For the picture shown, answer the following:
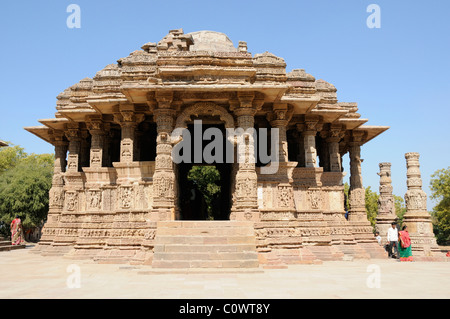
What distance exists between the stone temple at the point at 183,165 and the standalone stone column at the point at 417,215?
135cm

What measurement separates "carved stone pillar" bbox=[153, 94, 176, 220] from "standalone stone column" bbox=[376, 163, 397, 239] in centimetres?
1218

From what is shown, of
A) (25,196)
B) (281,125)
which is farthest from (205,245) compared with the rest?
(25,196)

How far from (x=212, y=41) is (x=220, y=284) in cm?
1269

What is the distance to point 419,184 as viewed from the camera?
13719 mm

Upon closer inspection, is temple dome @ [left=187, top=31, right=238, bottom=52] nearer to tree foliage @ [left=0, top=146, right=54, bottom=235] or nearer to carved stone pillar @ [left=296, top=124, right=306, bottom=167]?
carved stone pillar @ [left=296, top=124, right=306, bottom=167]

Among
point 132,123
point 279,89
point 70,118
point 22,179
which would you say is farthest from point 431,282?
point 22,179

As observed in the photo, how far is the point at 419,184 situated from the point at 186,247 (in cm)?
973

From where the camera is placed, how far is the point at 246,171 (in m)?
9.75

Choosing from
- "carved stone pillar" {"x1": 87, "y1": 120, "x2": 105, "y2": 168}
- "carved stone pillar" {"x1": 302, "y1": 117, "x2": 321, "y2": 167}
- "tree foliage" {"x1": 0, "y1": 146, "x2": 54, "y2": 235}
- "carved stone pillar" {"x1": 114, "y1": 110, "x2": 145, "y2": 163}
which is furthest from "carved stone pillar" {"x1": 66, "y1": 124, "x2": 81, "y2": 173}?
"tree foliage" {"x1": 0, "y1": 146, "x2": 54, "y2": 235}

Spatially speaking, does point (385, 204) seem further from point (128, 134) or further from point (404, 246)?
point (128, 134)

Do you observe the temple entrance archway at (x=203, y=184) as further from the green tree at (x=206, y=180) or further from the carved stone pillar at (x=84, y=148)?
the carved stone pillar at (x=84, y=148)

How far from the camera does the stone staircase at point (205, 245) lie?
310 inches

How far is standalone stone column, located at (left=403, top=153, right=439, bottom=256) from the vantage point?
12.9 m
